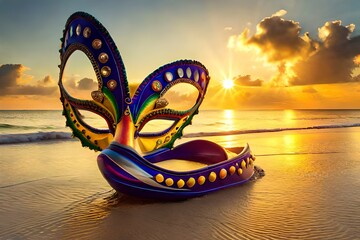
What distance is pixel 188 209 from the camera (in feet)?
14.0

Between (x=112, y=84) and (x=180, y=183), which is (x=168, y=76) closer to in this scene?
(x=112, y=84)

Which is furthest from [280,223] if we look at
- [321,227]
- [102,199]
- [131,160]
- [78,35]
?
[78,35]

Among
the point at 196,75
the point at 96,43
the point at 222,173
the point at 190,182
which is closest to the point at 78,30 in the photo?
the point at 96,43

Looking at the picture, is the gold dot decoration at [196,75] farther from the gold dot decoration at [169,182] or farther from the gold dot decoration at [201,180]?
the gold dot decoration at [169,182]

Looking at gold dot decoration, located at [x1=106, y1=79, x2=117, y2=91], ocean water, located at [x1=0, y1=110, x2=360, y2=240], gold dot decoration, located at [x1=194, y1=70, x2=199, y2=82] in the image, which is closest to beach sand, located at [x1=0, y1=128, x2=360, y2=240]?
ocean water, located at [x1=0, y1=110, x2=360, y2=240]

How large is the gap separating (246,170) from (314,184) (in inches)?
45.8

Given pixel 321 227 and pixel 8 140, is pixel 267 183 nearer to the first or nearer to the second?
pixel 321 227

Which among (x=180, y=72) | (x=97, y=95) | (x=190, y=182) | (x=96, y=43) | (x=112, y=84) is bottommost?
(x=190, y=182)

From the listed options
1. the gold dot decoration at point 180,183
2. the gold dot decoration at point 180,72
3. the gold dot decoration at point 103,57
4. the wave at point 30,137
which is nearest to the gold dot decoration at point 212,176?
the gold dot decoration at point 180,183

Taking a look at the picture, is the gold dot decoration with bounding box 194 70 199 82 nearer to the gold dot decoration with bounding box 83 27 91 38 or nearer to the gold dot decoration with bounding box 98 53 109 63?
the gold dot decoration with bounding box 98 53 109 63

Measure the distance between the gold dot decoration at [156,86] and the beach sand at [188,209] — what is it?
62.9 inches

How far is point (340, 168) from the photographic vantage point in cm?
707

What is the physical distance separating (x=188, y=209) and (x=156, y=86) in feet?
5.92

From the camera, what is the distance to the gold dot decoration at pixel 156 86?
489 centimetres
